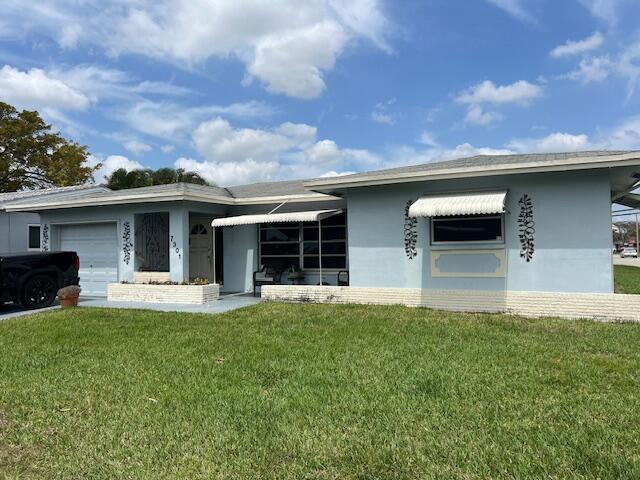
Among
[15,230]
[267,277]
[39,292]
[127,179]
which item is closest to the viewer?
[39,292]

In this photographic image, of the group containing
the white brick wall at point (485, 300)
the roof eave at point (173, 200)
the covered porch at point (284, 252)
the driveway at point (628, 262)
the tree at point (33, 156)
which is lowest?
the driveway at point (628, 262)

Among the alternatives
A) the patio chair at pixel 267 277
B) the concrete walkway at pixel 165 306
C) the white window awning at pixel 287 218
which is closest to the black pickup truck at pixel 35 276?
the concrete walkway at pixel 165 306

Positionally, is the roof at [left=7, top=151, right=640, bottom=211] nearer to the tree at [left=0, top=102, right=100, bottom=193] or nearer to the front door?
the front door

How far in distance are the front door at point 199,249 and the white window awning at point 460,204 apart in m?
8.18

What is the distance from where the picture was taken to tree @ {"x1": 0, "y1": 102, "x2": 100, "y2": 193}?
35.9m

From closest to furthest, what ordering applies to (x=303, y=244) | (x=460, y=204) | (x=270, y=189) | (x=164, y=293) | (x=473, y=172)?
(x=460, y=204) < (x=473, y=172) < (x=164, y=293) < (x=303, y=244) < (x=270, y=189)

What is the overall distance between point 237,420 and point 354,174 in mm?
8880

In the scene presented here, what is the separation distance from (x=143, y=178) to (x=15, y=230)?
933 cm

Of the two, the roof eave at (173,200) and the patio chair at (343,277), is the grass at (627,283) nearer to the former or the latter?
the patio chair at (343,277)

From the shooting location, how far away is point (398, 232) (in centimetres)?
1296

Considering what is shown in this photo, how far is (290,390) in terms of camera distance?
19.2ft

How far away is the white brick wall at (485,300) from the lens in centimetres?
1050

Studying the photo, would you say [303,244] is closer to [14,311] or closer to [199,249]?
[199,249]

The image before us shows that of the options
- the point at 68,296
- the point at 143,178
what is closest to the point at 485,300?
the point at 68,296
